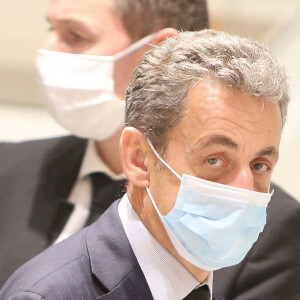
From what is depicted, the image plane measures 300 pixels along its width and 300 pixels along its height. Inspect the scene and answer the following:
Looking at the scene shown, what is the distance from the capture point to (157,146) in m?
1.58

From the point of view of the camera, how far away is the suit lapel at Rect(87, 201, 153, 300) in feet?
4.96

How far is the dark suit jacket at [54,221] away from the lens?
6.90ft

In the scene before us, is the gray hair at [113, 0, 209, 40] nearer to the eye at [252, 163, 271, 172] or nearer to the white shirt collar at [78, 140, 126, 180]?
the white shirt collar at [78, 140, 126, 180]

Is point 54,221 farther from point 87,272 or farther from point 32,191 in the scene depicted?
point 87,272

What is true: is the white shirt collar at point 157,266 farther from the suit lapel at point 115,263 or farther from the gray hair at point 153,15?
the gray hair at point 153,15

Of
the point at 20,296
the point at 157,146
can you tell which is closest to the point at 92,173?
the point at 157,146

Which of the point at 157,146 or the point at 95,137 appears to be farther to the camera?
the point at 95,137

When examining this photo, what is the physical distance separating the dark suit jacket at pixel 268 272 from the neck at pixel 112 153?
0.47 metres

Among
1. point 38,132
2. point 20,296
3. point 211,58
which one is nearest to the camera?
point 20,296

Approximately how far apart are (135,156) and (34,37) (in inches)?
76.9

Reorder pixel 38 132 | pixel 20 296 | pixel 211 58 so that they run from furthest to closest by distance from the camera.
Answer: pixel 38 132, pixel 211 58, pixel 20 296

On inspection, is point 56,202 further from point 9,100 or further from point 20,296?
point 9,100

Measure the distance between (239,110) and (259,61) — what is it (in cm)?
12

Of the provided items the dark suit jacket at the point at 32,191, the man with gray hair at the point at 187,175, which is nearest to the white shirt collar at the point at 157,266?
the man with gray hair at the point at 187,175
